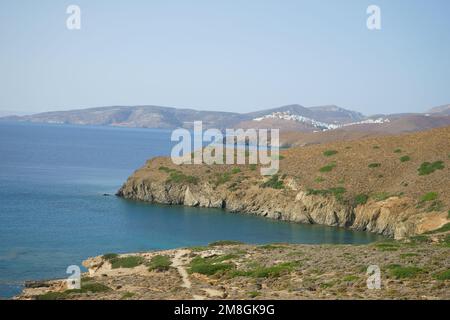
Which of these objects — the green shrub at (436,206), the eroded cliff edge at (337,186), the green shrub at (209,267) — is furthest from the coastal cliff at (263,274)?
the eroded cliff edge at (337,186)

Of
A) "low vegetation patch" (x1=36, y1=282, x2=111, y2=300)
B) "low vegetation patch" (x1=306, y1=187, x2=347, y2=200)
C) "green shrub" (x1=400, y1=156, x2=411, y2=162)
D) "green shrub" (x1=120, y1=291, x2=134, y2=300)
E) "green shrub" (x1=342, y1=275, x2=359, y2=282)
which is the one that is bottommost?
"low vegetation patch" (x1=306, y1=187, x2=347, y2=200)

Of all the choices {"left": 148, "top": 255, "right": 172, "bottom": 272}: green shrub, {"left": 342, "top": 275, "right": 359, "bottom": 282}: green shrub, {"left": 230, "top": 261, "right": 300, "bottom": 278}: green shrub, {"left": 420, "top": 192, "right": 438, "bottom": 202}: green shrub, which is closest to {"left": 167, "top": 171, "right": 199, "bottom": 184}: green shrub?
{"left": 420, "top": 192, "right": 438, "bottom": 202}: green shrub

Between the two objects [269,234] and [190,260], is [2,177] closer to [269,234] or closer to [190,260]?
[269,234]

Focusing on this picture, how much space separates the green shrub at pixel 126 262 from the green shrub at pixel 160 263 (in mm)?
830

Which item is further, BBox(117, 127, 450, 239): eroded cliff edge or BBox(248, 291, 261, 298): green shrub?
BBox(117, 127, 450, 239): eroded cliff edge

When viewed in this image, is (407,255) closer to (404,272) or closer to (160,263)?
(404,272)

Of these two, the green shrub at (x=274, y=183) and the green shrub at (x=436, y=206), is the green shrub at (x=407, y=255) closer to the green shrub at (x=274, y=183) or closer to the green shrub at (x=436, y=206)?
the green shrub at (x=436, y=206)

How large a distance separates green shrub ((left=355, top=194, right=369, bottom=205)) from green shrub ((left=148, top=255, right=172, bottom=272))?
119 feet

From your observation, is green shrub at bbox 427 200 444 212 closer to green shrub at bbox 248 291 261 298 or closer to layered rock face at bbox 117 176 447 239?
layered rock face at bbox 117 176 447 239

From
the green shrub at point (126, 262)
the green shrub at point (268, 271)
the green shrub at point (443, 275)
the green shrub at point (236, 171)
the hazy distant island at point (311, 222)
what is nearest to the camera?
the green shrub at point (443, 275)

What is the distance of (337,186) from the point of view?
78.3 m

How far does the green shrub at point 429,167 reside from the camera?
74938mm

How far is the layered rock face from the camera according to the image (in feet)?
214

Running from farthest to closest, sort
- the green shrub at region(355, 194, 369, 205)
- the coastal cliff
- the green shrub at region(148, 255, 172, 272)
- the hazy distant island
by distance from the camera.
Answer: the green shrub at region(355, 194, 369, 205) < the green shrub at region(148, 255, 172, 272) < the hazy distant island < the coastal cliff
